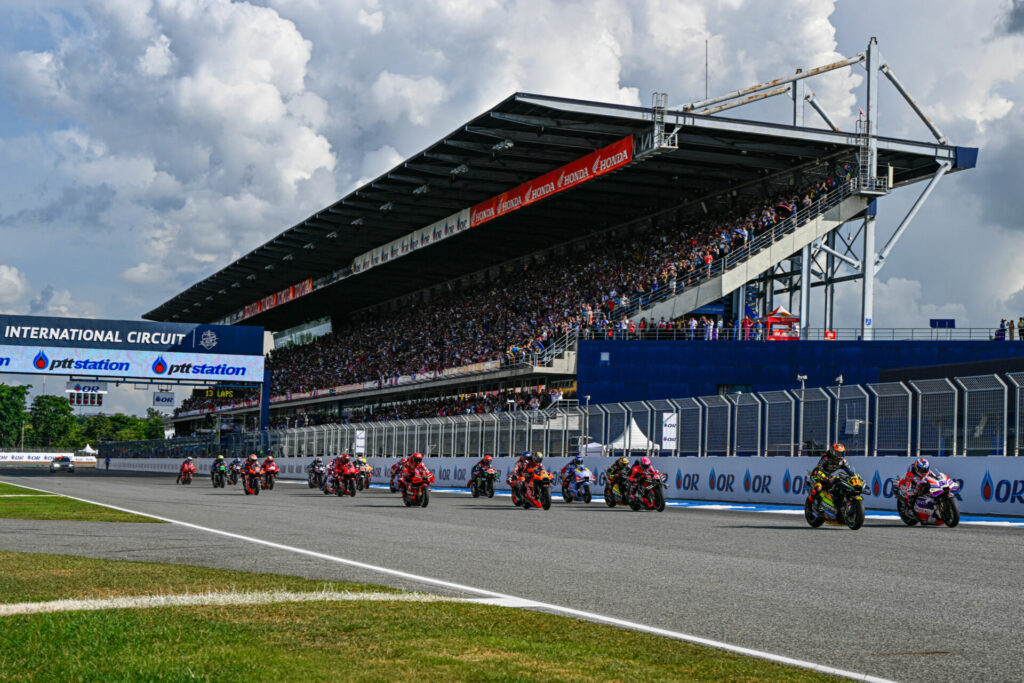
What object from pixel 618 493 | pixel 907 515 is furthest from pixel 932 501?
pixel 618 493

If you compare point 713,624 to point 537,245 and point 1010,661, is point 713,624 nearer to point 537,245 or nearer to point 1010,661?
point 1010,661

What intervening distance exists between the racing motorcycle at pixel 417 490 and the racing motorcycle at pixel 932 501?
992 centimetres

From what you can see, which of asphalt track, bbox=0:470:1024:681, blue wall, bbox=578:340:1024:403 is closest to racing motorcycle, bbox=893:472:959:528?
asphalt track, bbox=0:470:1024:681

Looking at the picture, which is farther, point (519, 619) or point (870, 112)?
point (870, 112)

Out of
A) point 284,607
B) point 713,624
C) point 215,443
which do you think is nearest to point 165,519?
point 284,607

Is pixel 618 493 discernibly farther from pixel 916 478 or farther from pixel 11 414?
pixel 11 414

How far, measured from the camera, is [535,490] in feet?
79.2

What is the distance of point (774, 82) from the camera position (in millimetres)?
50031

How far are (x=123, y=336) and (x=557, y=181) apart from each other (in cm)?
2434

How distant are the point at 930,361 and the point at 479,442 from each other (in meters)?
17.2

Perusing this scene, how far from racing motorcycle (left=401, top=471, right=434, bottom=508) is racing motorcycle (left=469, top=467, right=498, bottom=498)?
16.5 ft

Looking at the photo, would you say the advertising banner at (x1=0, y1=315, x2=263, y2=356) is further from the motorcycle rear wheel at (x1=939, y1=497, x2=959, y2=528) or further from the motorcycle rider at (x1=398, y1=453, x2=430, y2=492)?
the motorcycle rear wheel at (x1=939, y1=497, x2=959, y2=528)

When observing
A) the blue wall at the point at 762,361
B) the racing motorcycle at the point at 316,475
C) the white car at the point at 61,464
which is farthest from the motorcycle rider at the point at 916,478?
the white car at the point at 61,464

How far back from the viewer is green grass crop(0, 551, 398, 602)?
876cm
